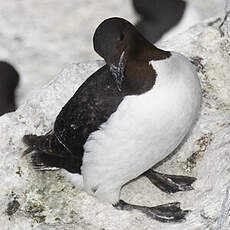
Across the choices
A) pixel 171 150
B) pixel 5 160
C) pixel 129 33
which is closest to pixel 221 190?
pixel 171 150

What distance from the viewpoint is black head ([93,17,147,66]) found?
182 inches

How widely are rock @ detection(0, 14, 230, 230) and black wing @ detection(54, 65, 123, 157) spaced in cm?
39

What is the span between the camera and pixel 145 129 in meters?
4.82

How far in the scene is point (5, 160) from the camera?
5594 millimetres

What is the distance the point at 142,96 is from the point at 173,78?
215 mm

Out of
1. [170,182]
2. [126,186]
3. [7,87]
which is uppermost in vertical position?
[170,182]

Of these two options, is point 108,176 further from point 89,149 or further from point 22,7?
point 22,7

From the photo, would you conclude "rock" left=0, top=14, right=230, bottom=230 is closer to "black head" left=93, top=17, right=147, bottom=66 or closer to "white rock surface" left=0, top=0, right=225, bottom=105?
"black head" left=93, top=17, right=147, bottom=66

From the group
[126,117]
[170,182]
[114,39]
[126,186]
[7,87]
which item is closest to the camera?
[114,39]

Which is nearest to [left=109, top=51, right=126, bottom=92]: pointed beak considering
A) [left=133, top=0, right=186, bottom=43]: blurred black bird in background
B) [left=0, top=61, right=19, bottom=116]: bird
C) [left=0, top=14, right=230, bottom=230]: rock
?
[left=0, top=14, right=230, bottom=230]: rock

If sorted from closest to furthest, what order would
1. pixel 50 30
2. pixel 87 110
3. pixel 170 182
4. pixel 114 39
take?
pixel 114 39 < pixel 87 110 < pixel 170 182 < pixel 50 30

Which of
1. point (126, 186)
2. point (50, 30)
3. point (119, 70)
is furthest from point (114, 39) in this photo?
point (50, 30)

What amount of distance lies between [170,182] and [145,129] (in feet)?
2.06

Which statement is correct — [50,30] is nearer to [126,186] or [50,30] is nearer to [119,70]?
[126,186]
